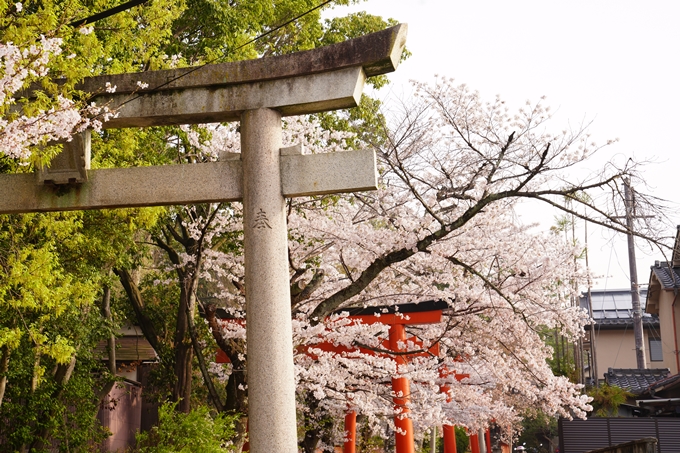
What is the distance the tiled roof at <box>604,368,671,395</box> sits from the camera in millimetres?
21547

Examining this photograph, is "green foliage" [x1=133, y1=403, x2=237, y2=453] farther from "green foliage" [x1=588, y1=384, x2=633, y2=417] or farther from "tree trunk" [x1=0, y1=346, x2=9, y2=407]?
"green foliage" [x1=588, y1=384, x2=633, y2=417]

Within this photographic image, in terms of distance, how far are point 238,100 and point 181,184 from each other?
874 mm

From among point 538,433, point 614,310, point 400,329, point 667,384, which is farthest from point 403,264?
point 614,310

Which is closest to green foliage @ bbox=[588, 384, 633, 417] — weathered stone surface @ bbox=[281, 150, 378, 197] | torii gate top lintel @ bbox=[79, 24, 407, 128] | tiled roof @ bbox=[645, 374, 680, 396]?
tiled roof @ bbox=[645, 374, 680, 396]

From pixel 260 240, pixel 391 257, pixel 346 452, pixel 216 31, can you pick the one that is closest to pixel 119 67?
pixel 260 240

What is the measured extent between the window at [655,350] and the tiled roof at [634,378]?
27.4 feet

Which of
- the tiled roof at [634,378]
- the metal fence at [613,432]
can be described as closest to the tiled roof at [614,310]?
the tiled roof at [634,378]

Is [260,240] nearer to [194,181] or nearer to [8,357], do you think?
[194,181]

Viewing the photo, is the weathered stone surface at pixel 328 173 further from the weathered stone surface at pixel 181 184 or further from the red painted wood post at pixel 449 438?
the red painted wood post at pixel 449 438

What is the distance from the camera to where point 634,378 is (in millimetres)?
22328

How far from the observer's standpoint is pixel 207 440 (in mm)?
Result: 7582

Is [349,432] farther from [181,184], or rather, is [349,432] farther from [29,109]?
[29,109]

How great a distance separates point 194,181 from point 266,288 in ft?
3.75

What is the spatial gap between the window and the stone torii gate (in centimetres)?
2853
